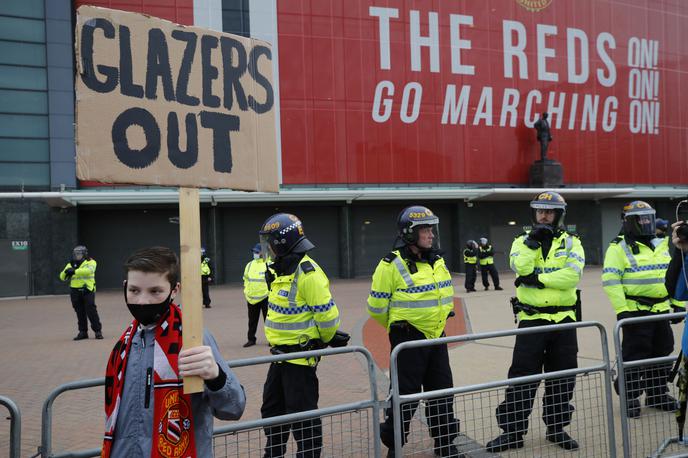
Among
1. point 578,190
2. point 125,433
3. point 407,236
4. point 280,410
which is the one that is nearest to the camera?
point 125,433

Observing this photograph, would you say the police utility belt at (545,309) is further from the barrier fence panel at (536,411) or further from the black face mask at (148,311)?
the black face mask at (148,311)

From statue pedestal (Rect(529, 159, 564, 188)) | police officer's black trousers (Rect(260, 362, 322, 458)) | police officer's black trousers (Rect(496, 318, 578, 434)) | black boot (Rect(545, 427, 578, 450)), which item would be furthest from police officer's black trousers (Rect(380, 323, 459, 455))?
statue pedestal (Rect(529, 159, 564, 188))

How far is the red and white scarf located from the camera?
2340mm

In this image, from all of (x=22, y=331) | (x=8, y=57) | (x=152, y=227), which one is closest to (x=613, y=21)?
(x=152, y=227)

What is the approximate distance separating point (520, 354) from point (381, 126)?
2422cm

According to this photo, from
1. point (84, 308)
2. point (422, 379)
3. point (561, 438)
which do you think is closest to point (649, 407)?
point (561, 438)

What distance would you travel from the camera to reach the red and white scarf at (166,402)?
2.34 meters

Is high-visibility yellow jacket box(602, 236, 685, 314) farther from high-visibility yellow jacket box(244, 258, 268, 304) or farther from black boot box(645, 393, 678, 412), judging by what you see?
high-visibility yellow jacket box(244, 258, 268, 304)

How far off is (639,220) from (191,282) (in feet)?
16.8

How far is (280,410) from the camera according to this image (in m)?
4.59

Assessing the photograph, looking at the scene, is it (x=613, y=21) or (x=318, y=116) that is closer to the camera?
(x=318, y=116)

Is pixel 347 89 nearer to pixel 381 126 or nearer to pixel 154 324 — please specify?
pixel 381 126

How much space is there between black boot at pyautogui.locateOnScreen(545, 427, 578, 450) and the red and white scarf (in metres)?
3.30

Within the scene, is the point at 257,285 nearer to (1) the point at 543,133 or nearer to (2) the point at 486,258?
(2) the point at 486,258
